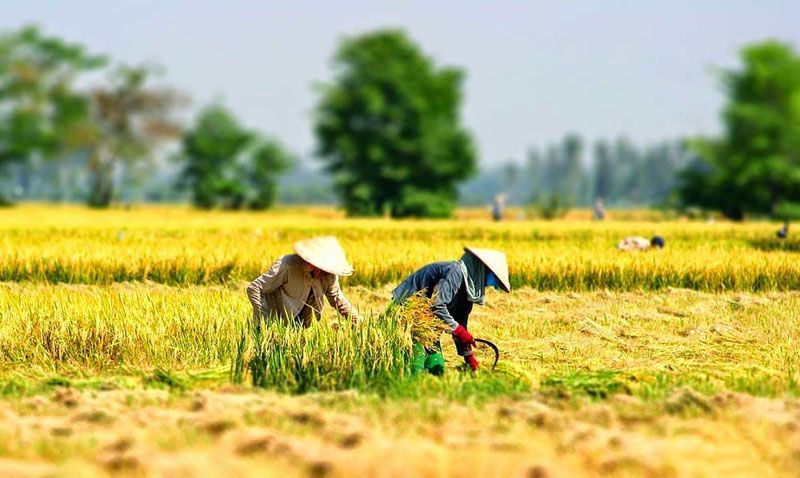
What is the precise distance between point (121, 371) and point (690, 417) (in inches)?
174

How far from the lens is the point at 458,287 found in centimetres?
761

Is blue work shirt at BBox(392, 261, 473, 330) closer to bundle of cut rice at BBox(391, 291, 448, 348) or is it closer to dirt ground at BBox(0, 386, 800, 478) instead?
bundle of cut rice at BBox(391, 291, 448, 348)

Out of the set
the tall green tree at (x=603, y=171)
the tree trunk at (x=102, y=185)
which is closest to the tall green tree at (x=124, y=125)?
the tree trunk at (x=102, y=185)

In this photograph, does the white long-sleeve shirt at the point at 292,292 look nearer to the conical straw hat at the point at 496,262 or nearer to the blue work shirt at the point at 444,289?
the blue work shirt at the point at 444,289

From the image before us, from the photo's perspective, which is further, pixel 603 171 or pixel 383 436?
pixel 603 171

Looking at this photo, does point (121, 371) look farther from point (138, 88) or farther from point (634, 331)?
point (138, 88)

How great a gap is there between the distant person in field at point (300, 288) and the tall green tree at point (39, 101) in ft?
148

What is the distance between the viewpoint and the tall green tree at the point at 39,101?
5044 centimetres

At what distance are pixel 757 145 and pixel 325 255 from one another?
38.1 meters

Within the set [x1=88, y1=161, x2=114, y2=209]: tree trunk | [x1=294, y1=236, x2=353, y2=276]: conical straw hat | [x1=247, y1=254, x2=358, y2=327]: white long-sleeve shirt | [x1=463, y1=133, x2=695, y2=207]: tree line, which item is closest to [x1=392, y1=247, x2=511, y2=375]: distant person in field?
[x1=247, y1=254, x2=358, y2=327]: white long-sleeve shirt

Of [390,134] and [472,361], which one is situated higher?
[390,134]

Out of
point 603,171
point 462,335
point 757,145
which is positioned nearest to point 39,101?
point 757,145

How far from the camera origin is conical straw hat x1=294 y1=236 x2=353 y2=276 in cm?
731

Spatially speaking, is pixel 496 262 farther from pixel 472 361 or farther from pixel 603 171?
pixel 603 171
